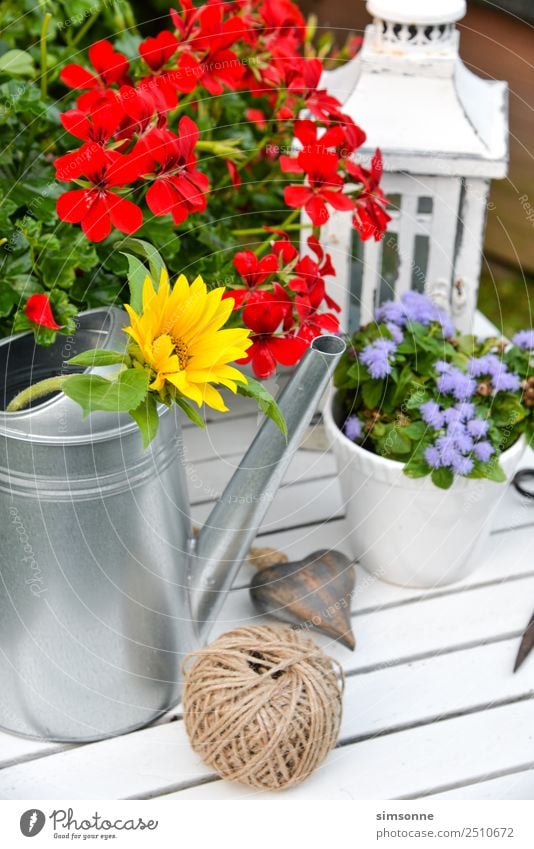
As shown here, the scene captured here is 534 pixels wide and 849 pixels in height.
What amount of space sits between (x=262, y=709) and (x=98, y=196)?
332 mm

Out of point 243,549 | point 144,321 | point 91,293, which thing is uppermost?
point 144,321

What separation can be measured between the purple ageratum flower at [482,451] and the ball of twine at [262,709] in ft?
0.64

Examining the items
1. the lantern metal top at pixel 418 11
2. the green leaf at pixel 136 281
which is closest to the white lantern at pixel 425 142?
the lantern metal top at pixel 418 11

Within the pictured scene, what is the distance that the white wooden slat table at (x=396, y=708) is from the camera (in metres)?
0.70

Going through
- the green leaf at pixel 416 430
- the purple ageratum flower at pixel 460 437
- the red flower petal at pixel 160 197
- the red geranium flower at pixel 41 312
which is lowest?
the green leaf at pixel 416 430

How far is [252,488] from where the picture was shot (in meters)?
0.69

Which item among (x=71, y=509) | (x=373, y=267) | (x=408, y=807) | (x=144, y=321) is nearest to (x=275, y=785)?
(x=408, y=807)

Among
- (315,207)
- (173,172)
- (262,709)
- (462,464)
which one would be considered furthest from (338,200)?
(262,709)

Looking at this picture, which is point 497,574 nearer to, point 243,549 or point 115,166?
point 243,549

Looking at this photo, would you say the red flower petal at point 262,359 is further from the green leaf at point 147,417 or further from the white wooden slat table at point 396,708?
the white wooden slat table at point 396,708

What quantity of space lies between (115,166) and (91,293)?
181 mm

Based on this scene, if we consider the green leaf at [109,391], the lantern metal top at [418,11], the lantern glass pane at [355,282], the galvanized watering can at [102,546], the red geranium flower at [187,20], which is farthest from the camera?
the lantern glass pane at [355,282]

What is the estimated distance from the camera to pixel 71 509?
2.10ft

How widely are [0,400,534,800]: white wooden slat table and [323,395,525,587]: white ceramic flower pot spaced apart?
2 centimetres
